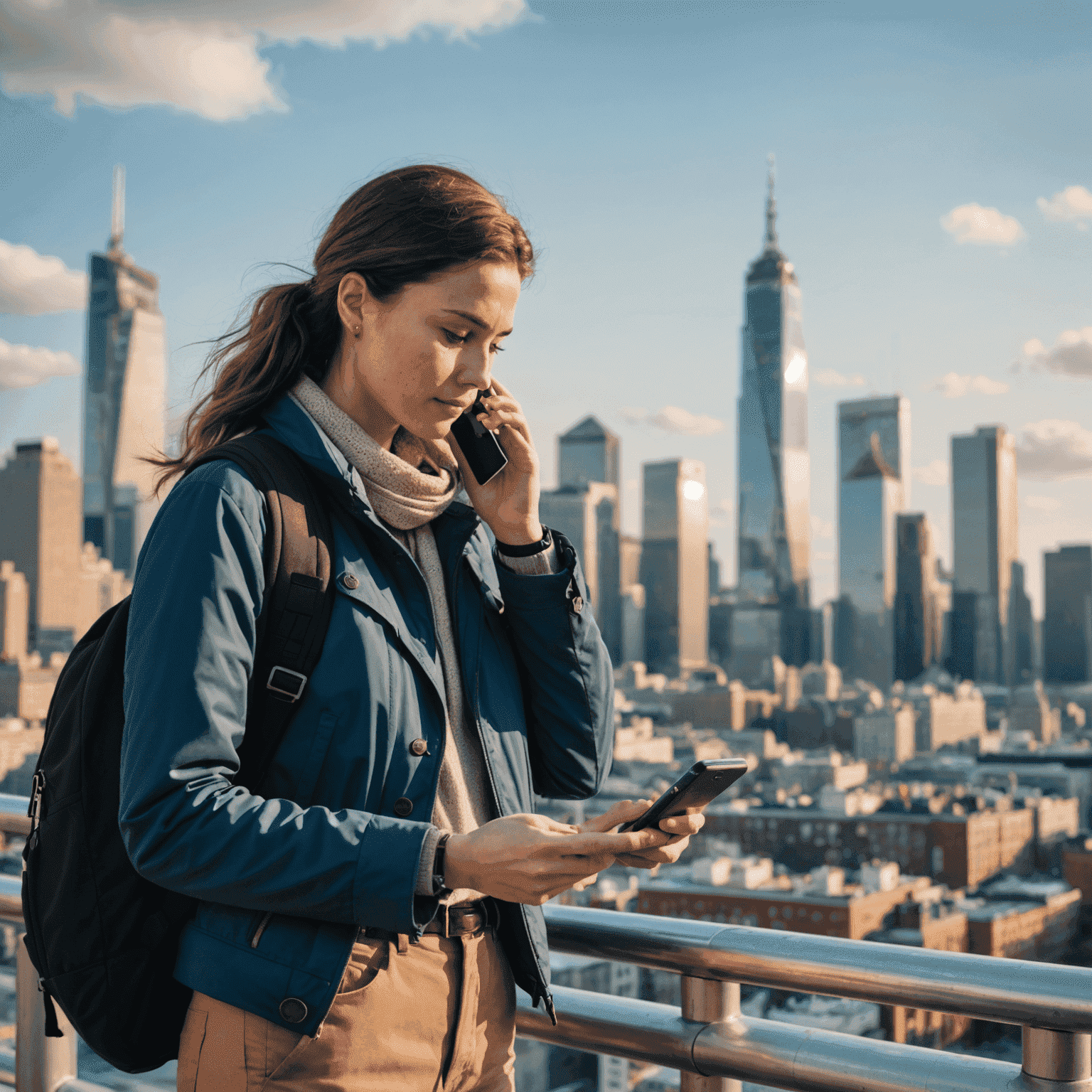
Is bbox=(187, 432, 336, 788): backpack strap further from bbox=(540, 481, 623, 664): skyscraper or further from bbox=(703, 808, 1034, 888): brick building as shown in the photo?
bbox=(540, 481, 623, 664): skyscraper

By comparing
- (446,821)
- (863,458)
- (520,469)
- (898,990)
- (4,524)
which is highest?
(863,458)

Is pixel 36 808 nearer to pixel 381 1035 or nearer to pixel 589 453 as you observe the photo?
pixel 381 1035

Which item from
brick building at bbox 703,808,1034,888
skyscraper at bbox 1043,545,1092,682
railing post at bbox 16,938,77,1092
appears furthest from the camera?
skyscraper at bbox 1043,545,1092,682

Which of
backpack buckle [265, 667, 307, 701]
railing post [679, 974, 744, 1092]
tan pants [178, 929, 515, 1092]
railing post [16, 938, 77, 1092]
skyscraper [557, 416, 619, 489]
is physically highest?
skyscraper [557, 416, 619, 489]

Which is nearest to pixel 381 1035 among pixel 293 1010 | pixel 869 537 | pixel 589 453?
pixel 293 1010

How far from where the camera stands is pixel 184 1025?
1122 mm

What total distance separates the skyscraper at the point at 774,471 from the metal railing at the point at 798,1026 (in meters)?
84.2

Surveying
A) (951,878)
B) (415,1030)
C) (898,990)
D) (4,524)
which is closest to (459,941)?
(415,1030)

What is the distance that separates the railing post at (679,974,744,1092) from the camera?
57.7 inches

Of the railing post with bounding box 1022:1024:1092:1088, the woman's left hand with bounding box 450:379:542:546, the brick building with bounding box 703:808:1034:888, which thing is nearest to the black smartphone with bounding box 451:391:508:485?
the woman's left hand with bounding box 450:379:542:546

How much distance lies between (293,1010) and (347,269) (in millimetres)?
728

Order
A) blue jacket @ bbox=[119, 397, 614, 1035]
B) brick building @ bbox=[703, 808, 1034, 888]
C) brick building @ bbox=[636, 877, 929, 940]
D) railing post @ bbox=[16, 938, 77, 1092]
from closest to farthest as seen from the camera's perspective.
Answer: blue jacket @ bbox=[119, 397, 614, 1035]
railing post @ bbox=[16, 938, 77, 1092]
brick building @ bbox=[636, 877, 929, 940]
brick building @ bbox=[703, 808, 1034, 888]

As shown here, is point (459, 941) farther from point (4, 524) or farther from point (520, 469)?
point (4, 524)

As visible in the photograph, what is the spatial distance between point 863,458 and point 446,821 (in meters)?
98.0
